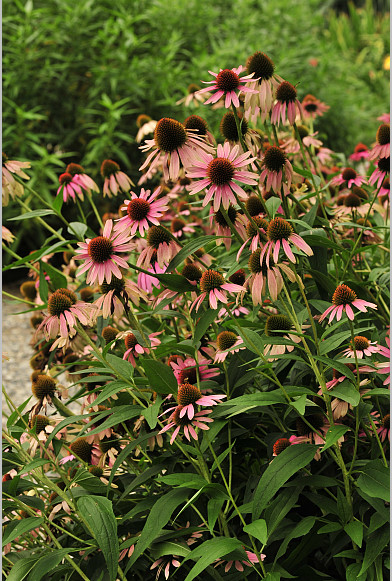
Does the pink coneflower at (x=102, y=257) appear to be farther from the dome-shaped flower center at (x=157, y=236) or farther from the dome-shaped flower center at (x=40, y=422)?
the dome-shaped flower center at (x=40, y=422)

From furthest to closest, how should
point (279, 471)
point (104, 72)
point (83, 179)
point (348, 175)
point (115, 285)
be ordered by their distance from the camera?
point (104, 72), point (348, 175), point (83, 179), point (115, 285), point (279, 471)

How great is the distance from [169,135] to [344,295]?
361 millimetres

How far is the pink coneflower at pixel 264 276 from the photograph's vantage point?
36.6 inches

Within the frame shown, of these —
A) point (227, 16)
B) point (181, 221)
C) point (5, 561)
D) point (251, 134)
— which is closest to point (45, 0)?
point (227, 16)

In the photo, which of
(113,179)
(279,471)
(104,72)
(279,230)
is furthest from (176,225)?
(104,72)

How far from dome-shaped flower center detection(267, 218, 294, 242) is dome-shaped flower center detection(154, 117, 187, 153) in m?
0.19

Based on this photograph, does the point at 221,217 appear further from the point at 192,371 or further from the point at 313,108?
the point at 313,108

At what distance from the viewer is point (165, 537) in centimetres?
103

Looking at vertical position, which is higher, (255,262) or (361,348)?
(255,262)

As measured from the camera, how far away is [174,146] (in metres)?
0.99

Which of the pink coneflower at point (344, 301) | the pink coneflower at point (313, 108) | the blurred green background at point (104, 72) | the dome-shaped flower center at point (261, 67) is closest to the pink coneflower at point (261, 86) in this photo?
the dome-shaped flower center at point (261, 67)

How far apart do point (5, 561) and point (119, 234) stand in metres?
0.67

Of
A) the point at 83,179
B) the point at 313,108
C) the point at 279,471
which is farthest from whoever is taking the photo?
the point at 313,108

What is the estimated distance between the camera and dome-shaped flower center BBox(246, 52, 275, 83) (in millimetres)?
1079
